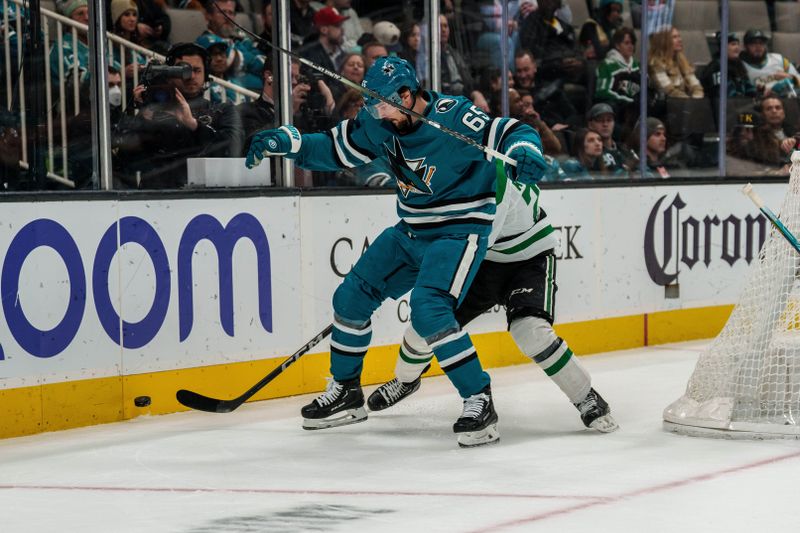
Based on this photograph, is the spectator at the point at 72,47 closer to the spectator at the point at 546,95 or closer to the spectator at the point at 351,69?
the spectator at the point at 351,69

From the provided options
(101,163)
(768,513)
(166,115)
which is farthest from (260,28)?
(768,513)

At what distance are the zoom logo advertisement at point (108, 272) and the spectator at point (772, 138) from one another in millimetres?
3223

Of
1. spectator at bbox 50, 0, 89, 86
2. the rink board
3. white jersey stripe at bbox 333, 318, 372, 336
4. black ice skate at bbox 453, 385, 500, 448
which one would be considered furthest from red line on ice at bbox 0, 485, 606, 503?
spectator at bbox 50, 0, 89, 86

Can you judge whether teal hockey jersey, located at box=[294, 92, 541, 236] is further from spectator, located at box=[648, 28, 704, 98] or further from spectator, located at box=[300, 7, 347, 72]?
spectator, located at box=[648, 28, 704, 98]

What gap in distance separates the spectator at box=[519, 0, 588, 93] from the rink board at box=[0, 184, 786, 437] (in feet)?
1.96

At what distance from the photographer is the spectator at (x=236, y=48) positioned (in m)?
4.82

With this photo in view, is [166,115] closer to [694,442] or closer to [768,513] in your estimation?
[694,442]

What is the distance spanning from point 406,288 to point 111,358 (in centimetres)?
102

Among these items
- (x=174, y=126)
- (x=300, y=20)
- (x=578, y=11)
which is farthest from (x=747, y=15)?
(x=174, y=126)

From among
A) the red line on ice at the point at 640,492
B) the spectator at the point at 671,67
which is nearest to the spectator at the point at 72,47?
the red line on ice at the point at 640,492

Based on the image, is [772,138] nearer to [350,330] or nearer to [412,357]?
[412,357]

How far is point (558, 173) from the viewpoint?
5.99m

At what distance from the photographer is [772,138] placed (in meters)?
6.94

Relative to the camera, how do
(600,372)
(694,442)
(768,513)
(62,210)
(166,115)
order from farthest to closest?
(600,372), (166,115), (62,210), (694,442), (768,513)
